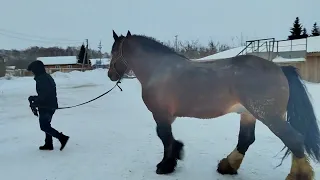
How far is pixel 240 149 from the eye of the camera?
14.4ft

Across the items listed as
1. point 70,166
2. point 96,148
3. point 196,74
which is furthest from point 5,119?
point 196,74

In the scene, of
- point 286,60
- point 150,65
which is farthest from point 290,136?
point 286,60

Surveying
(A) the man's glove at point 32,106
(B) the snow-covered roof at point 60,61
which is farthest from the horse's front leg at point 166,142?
(B) the snow-covered roof at point 60,61

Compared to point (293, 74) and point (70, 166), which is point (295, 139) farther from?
point (70, 166)

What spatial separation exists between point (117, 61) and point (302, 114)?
8.72ft

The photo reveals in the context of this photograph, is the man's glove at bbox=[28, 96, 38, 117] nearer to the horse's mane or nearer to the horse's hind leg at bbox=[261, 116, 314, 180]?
the horse's mane

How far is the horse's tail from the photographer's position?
386cm

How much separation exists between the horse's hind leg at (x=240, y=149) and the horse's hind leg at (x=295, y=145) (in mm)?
650

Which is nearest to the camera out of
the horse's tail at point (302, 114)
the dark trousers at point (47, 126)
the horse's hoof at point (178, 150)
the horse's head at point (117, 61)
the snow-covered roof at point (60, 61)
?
the horse's tail at point (302, 114)

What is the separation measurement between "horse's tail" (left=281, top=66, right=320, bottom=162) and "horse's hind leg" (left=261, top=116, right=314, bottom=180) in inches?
9.7

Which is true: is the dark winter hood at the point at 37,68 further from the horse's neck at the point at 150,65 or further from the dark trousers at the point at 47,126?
the horse's neck at the point at 150,65

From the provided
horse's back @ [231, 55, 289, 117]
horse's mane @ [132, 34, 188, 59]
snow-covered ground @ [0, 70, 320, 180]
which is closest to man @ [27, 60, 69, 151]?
snow-covered ground @ [0, 70, 320, 180]

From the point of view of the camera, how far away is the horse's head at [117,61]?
15.7ft

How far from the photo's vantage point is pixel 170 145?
4.41m
